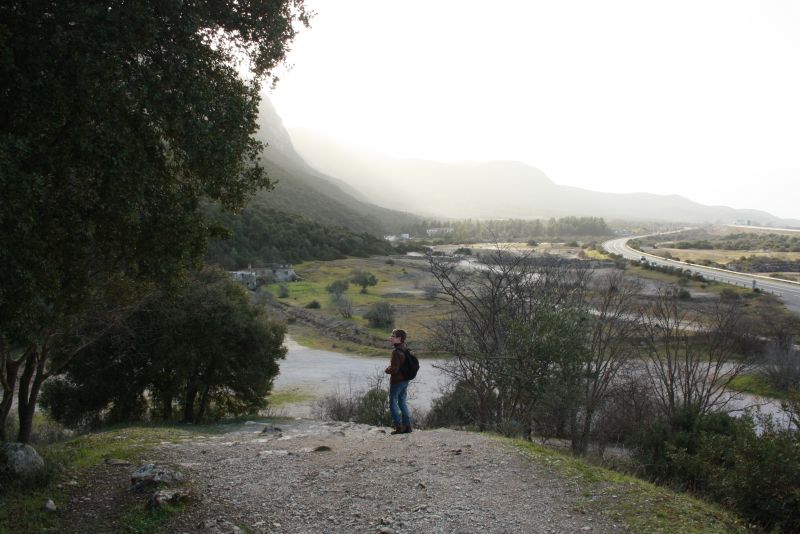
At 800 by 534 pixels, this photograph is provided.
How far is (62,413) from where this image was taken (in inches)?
805

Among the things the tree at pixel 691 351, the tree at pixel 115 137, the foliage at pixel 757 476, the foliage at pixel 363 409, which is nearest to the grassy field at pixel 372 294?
the foliage at pixel 363 409

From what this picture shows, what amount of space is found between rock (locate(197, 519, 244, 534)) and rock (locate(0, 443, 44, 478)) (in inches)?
107

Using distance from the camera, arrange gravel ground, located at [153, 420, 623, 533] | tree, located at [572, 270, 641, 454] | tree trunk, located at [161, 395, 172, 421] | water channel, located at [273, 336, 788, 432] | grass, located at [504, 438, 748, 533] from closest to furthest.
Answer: gravel ground, located at [153, 420, 623, 533], grass, located at [504, 438, 748, 533], tree, located at [572, 270, 641, 454], tree trunk, located at [161, 395, 172, 421], water channel, located at [273, 336, 788, 432]

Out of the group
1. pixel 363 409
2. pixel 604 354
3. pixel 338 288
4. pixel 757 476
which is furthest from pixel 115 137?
pixel 338 288

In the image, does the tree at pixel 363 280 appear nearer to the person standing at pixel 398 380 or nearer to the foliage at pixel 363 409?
the foliage at pixel 363 409

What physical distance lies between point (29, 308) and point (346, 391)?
26431 millimetres

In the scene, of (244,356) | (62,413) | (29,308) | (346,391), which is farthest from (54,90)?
(346,391)

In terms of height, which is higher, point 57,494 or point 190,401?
point 57,494

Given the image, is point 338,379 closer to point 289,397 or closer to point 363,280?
point 289,397

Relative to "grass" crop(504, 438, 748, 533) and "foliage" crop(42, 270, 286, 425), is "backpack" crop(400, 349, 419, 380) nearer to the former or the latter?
"grass" crop(504, 438, 748, 533)

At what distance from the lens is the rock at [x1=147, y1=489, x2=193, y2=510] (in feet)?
21.4

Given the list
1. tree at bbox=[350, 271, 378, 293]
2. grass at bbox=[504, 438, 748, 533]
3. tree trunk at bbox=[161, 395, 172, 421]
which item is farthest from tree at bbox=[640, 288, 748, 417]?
tree at bbox=[350, 271, 378, 293]

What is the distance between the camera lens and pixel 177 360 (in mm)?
19000

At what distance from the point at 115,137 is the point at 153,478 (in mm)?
4484
